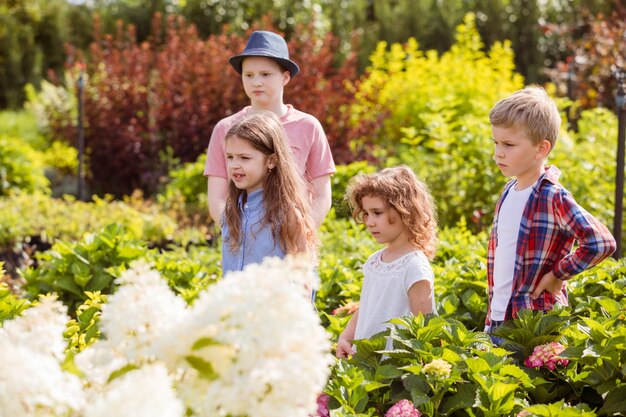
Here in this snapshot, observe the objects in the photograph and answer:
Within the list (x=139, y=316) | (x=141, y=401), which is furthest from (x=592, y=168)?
(x=141, y=401)

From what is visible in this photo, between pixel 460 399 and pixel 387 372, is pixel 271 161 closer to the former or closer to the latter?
pixel 387 372

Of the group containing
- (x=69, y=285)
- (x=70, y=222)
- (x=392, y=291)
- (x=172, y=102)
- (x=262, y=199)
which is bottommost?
(x=70, y=222)

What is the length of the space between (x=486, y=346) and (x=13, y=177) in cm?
776

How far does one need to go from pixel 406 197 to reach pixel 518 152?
0.43 meters

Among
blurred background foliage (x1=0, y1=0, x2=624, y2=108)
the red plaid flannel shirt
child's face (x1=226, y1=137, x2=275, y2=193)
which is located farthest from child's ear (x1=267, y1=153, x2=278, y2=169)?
blurred background foliage (x1=0, y1=0, x2=624, y2=108)

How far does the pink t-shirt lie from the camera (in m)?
3.28

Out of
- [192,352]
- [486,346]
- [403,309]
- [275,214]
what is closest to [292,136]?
[275,214]

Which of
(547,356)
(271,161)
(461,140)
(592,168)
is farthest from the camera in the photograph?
(461,140)

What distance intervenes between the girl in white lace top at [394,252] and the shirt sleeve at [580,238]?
0.47 metres

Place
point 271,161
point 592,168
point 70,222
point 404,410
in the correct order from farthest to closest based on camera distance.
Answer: point 70,222 < point 592,168 < point 271,161 < point 404,410

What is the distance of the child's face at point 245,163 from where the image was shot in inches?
111

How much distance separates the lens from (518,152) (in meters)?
2.78

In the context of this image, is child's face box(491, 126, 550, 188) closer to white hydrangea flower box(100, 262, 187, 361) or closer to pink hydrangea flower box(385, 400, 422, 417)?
pink hydrangea flower box(385, 400, 422, 417)

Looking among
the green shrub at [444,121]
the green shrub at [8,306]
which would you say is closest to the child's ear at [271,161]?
the green shrub at [8,306]
